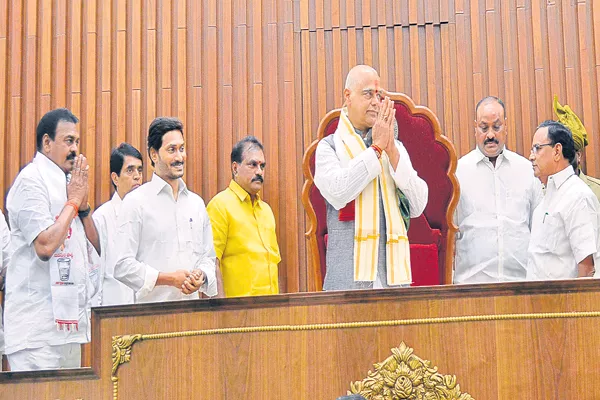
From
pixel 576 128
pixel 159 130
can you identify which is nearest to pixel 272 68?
pixel 576 128

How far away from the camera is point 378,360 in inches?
132

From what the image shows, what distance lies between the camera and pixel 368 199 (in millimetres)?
3656

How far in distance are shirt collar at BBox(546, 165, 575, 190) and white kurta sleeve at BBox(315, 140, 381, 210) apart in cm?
83

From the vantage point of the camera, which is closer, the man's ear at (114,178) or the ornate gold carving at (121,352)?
the ornate gold carving at (121,352)

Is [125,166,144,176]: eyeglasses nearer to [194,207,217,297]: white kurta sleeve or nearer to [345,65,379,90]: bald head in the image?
[194,207,217,297]: white kurta sleeve

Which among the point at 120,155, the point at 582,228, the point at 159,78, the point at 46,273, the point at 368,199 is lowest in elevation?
the point at 46,273

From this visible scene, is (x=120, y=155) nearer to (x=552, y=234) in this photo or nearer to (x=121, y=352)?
(x=121, y=352)

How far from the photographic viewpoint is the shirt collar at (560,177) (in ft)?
13.3

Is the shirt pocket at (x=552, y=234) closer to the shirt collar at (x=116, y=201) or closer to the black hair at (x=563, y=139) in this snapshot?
the black hair at (x=563, y=139)

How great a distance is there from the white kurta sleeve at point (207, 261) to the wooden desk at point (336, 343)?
433 mm

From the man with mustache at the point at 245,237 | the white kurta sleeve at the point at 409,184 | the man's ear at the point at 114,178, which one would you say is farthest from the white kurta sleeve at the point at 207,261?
the man's ear at the point at 114,178

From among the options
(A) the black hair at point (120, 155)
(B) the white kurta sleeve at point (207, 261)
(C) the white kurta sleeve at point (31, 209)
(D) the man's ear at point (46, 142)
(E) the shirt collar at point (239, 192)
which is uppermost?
(A) the black hair at point (120, 155)

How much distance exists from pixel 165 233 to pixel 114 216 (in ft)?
3.70

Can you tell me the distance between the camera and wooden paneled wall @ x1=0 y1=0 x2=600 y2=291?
5578 mm
